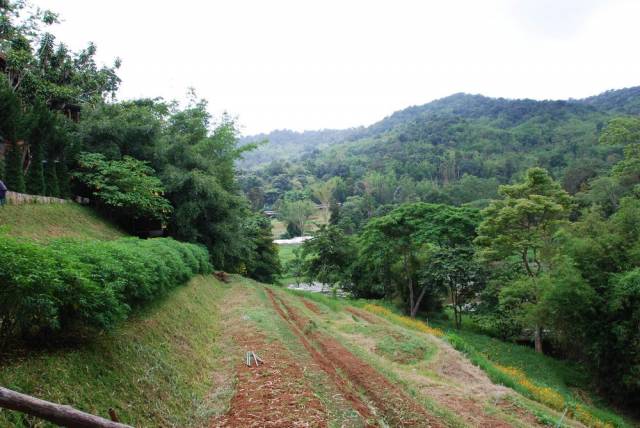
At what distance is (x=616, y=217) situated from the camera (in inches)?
720

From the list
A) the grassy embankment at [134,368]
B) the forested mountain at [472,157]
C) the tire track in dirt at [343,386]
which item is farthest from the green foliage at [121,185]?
the forested mountain at [472,157]

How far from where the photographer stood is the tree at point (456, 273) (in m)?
24.5

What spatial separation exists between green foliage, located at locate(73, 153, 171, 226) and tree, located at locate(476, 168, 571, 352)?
1756 centimetres

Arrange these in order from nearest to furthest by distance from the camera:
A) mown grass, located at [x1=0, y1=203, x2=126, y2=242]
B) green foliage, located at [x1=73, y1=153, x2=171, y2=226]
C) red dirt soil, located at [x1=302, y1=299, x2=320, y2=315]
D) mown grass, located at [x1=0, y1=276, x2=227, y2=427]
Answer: mown grass, located at [x1=0, y1=276, x2=227, y2=427] → mown grass, located at [x1=0, y1=203, x2=126, y2=242] → green foliage, located at [x1=73, y1=153, x2=171, y2=226] → red dirt soil, located at [x1=302, y1=299, x2=320, y2=315]

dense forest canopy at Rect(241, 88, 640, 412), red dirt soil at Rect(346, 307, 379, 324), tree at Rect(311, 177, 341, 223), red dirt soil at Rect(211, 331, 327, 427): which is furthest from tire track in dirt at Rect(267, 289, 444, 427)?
tree at Rect(311, 177, 341, 223)

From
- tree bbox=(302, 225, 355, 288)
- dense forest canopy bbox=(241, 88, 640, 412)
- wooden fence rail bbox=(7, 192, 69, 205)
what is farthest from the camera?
tree bbox=(302, 225, 355, 288)

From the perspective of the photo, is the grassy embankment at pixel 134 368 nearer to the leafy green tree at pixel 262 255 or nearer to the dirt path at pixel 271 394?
the dirt path at pixel 271 394

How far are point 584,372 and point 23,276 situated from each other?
864 inches

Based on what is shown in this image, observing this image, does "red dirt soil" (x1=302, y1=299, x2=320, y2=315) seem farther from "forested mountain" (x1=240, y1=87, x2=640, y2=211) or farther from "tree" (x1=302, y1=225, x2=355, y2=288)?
"forested mountain" (x1=240, y1=87, x2=640, y2=211)

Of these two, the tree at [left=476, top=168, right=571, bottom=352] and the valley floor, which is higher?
the tree at [left=476, top=168, right=571, bottom=352]

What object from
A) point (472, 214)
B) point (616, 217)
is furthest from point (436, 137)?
point (616, 217)

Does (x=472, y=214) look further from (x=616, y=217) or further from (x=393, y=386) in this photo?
(x=393, y=386)

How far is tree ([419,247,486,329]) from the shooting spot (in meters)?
24.5

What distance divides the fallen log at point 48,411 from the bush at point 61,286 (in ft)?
5.92
